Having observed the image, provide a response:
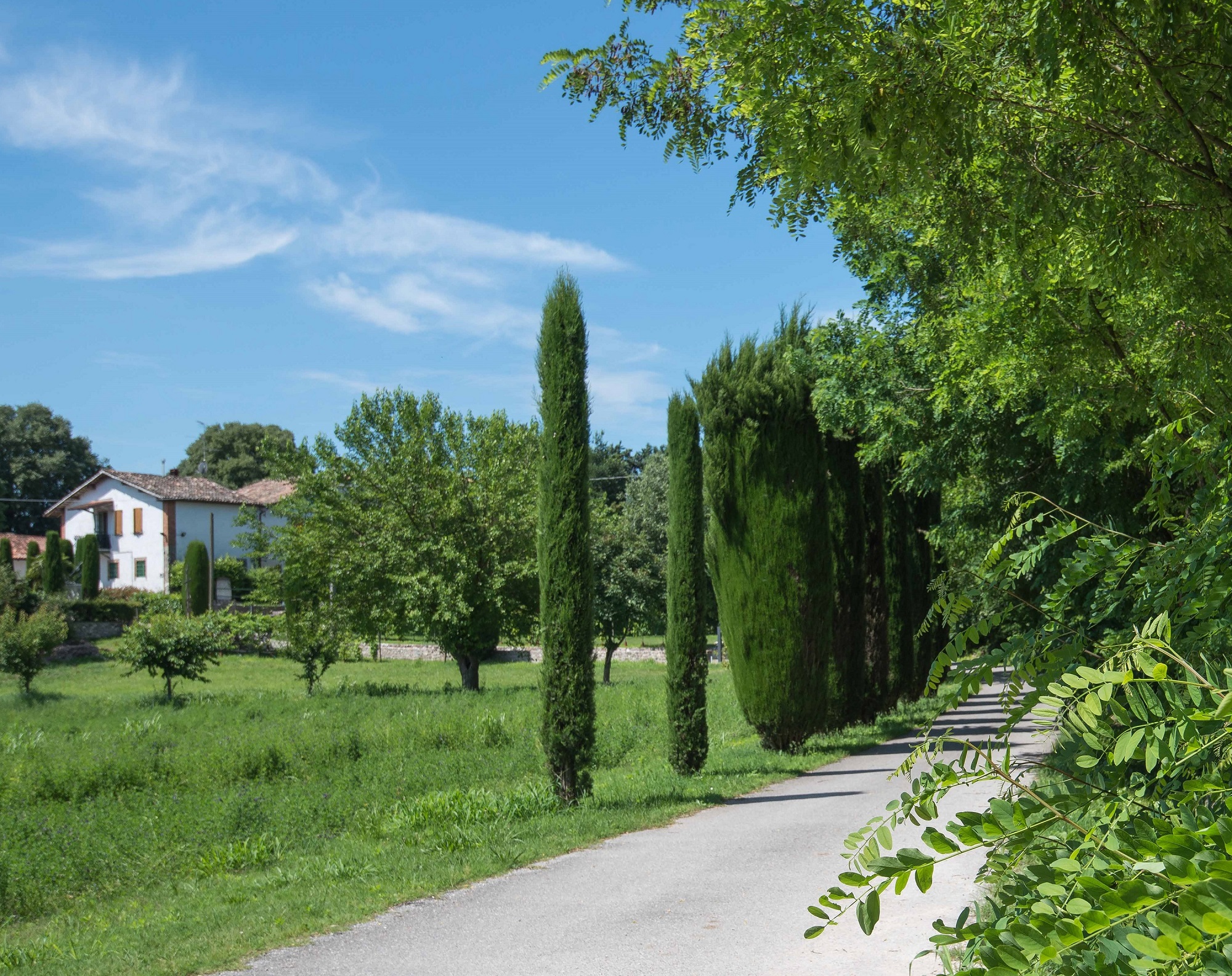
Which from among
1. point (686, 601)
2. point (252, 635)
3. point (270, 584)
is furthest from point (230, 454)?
point (686, 601)

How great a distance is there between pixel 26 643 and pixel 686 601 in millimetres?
23131

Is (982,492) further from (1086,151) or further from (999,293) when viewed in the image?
(1086,151)

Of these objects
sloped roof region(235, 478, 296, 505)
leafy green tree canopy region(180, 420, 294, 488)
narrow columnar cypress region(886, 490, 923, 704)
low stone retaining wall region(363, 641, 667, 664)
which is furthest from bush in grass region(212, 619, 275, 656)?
leafy green tree canopy region(180, 420, 294, 488)

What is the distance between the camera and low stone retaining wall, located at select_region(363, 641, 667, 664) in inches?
1775

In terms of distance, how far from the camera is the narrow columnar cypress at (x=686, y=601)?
1227 centimetres

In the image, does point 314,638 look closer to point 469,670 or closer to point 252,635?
point 469,670

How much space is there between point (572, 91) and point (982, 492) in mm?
10773

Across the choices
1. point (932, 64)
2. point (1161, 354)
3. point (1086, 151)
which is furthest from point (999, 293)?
point (932, 64)

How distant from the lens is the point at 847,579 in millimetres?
16000

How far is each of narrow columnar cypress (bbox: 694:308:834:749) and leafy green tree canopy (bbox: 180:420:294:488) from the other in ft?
218

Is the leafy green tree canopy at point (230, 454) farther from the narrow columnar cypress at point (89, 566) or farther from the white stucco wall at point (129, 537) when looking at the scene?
the narrow columnar cypress at point (89, 566)

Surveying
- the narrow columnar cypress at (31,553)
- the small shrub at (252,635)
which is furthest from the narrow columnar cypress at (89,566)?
the small shrub at (252,635)

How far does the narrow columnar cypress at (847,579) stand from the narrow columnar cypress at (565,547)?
6208 mm

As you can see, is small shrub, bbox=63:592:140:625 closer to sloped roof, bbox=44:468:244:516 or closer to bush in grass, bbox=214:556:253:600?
bush in grass, bbox=214:556:253:600
